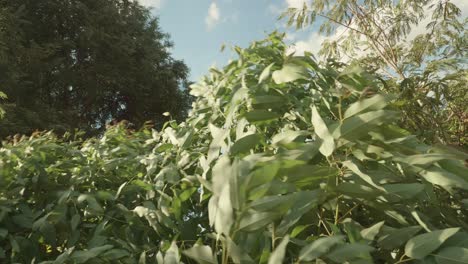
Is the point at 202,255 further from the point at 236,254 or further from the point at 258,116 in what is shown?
the point at 258,116

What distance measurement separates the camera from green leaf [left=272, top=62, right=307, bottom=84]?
3.73 ft

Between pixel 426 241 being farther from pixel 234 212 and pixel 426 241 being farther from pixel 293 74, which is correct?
pixel 293 74

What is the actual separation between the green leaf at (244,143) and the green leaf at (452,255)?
433 millimetres

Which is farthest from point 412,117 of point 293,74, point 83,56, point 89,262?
point 83,56

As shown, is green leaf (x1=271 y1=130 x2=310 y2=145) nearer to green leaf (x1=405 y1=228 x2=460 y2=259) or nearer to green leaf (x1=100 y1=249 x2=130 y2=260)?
green leaf (x1=405 y1=228 x2=460 y2=259)

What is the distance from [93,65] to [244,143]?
17.1 metres

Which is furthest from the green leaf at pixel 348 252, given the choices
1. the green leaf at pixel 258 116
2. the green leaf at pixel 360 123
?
the green leaf at pixel 258 116

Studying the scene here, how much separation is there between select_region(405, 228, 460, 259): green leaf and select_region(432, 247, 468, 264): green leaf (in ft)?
0.07

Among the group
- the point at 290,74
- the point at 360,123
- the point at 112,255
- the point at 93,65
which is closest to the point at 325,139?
the point at 360,123

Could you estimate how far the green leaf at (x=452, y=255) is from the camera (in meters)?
0.78

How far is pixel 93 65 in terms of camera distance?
17.1 meters

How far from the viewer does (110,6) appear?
17500 mm

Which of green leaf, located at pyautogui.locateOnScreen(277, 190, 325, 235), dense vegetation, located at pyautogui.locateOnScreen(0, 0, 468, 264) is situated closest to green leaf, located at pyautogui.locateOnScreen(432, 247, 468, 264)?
dense vegetation, located at pyautogui.locateOnScreen(0, 0, 468, 264)

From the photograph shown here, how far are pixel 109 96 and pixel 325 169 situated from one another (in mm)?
18086
